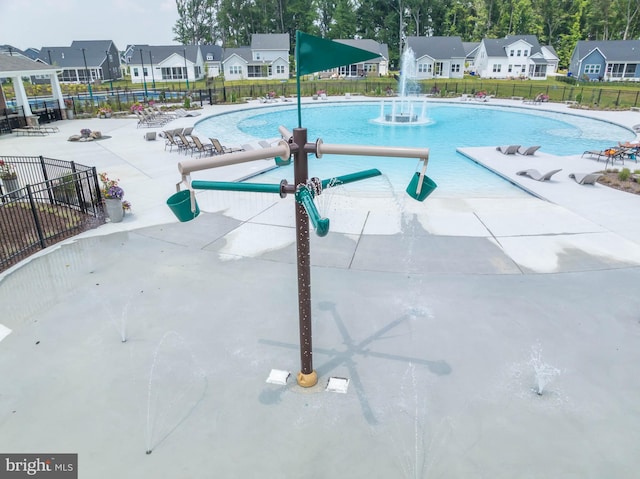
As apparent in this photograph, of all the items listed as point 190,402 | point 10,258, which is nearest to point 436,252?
point 190,402

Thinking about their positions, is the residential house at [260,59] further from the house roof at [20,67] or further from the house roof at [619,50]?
the house roof at [619,50]

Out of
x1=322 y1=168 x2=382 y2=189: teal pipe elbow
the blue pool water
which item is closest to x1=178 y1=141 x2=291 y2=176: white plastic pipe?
x1=322 y1=168 x2=382 y2=189: teal pipe elbow

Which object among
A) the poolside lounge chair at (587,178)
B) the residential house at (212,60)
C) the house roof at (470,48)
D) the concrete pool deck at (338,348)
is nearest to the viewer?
the concrete pool deck at (338,348)

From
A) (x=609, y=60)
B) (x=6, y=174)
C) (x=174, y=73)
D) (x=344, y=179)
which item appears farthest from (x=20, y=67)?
(x=609, y=60)

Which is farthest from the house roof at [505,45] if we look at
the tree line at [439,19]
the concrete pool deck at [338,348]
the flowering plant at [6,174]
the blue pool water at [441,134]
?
the flowering plant at [6,174]

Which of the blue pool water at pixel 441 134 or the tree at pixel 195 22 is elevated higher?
the tree at pixel 195 22

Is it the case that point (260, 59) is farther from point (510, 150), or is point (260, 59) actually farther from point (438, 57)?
point (510, 150)

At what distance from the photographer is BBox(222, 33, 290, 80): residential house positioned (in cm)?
7150

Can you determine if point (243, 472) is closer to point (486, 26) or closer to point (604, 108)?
point (604, 108)

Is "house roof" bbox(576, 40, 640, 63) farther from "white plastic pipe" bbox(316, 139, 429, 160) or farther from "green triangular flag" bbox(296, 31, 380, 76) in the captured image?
"green triangular flag" bbox(296, 31, 380, 76)

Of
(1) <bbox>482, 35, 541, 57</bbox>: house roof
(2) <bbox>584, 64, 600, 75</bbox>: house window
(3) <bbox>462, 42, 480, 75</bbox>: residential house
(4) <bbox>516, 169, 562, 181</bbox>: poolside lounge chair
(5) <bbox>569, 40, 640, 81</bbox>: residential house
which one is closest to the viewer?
(4) <bbox>516, 169, 562, 181</bbox>: poolside lounge chair

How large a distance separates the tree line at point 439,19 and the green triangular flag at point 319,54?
82265mm

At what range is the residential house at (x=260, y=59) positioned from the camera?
7150cm

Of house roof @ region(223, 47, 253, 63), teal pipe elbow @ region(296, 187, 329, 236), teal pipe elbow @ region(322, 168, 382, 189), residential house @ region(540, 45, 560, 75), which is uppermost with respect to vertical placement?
house roof @ region(223, 47, 253, 63)
